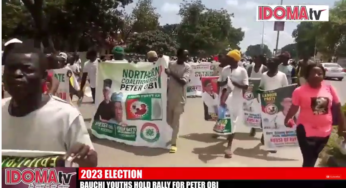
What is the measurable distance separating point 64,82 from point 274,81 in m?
2.00

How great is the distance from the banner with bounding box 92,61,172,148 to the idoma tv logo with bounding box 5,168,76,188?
117 centimetres

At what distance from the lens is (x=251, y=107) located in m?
4.50

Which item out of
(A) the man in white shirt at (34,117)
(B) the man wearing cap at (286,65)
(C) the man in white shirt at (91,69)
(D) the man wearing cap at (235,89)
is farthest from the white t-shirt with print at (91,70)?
(B) the man wearing cap at (286,65)

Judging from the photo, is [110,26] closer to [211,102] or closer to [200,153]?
[200,153]

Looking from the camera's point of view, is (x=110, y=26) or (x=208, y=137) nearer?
(x=110, y=26)

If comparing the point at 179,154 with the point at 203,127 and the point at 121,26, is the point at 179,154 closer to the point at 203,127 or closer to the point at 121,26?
the point at 203,127

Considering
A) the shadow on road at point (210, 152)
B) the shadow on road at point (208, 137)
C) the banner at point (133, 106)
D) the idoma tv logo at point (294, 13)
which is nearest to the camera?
the idoma tv logo at point (294, 13)

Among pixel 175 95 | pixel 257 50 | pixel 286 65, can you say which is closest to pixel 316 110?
pixel 286 65

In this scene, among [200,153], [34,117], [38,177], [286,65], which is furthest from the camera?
[200,153]

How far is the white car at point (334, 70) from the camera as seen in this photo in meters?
2.82

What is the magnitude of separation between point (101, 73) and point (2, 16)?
1659 mm

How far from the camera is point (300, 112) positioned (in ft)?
9.82

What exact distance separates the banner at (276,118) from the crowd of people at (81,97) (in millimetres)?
110

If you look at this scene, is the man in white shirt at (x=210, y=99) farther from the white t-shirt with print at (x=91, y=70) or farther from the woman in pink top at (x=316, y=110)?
the woman in pink top at (x=316, y=110)
